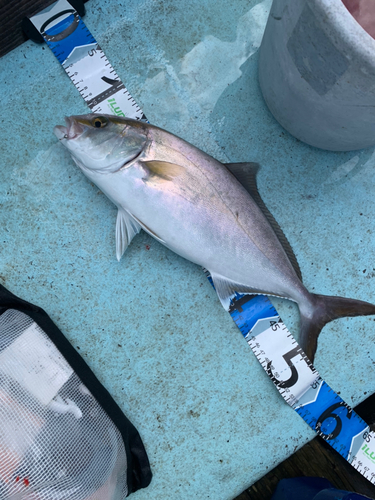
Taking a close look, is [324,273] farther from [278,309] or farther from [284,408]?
[284,408]

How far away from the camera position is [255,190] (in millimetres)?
1480

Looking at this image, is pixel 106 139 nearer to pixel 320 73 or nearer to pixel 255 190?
pixel 255 190

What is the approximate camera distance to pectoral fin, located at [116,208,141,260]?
1.48 m

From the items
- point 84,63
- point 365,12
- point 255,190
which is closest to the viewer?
point 365,12

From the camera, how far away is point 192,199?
4.48ft

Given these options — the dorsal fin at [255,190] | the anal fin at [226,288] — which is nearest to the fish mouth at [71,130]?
the dorsal fin at [255,190]

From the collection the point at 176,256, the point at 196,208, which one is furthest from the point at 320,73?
the point at 176,256

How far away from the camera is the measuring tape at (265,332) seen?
1536mm

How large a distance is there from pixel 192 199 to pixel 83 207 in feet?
1.59

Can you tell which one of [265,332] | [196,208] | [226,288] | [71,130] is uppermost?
[71,130]

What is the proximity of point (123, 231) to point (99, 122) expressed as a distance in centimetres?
41

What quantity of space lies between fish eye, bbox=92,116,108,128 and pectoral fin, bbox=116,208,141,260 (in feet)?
1.06

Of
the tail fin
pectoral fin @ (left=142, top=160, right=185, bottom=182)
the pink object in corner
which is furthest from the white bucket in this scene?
the tail fin

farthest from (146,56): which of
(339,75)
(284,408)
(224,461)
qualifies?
(224,461)
